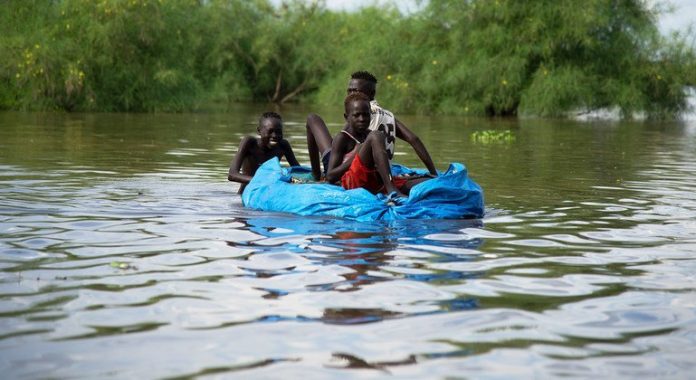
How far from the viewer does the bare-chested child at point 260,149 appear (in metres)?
10.4

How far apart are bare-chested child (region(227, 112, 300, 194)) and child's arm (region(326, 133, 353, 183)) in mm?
1121

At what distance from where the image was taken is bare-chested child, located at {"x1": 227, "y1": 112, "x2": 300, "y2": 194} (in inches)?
408

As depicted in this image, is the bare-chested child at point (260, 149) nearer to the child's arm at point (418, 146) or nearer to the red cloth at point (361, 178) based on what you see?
the child's arm at point (418, 146)

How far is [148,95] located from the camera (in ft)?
108

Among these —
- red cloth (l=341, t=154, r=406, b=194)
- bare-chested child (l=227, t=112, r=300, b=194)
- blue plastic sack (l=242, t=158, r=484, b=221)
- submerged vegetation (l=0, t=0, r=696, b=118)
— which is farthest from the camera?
submerged vegetation (l=0, t=0, r=696, b=118)

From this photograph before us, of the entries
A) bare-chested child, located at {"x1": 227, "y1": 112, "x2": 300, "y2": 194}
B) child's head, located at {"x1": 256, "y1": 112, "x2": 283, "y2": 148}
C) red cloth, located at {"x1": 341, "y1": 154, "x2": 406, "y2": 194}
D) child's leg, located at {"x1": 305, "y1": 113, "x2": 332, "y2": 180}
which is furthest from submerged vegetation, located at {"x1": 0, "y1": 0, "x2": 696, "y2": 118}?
red cloth, located at {"x1": 341, "y1": 154, "x2": 406, "y2": 194}

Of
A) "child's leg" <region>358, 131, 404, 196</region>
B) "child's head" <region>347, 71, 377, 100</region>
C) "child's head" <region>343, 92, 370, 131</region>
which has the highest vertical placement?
"child's head" <region>347, 71, 377, 100</region>

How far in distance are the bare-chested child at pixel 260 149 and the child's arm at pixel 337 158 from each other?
1121 mm

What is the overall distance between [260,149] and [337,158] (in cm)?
166

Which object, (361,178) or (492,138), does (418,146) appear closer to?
(361,178)

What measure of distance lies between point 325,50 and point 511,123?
25.9m

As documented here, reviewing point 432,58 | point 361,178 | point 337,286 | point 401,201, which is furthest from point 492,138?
point 432,58

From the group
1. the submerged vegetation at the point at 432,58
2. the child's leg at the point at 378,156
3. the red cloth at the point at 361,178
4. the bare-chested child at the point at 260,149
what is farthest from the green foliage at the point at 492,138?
the submerged vegetation at the point at 432,58

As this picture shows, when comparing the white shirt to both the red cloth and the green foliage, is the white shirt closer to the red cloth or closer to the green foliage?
the red cloth
